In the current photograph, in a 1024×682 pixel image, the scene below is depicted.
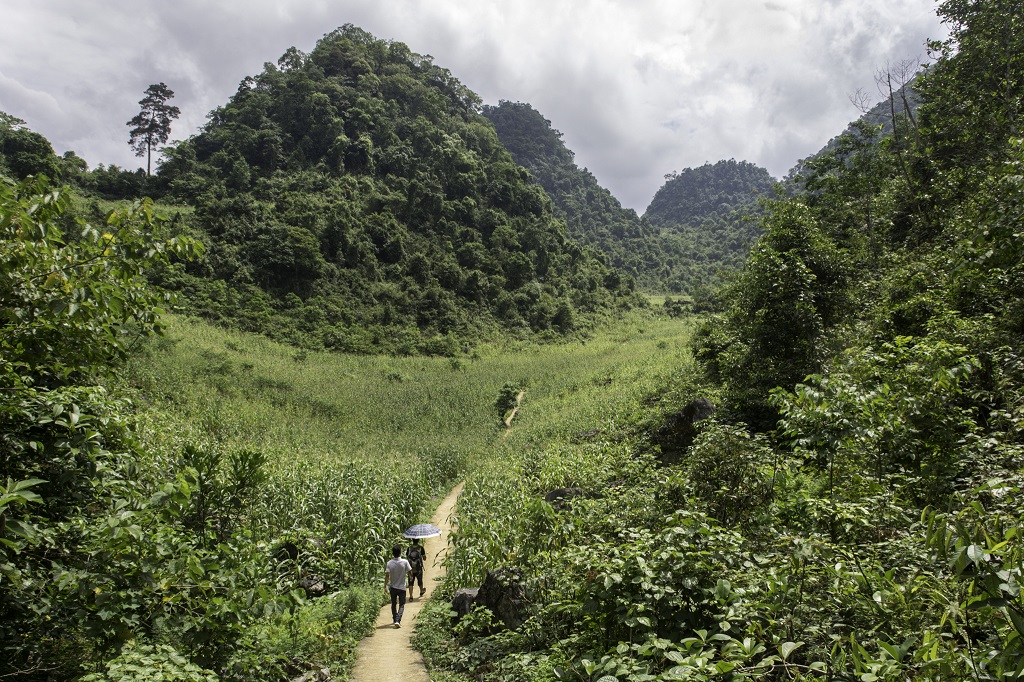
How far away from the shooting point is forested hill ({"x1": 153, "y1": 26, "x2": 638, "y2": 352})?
1540 inches

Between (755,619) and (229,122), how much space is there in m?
67.5

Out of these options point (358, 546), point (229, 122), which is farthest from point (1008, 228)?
point (229, 122)

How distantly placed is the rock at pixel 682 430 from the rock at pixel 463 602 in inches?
223

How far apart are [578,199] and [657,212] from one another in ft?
149

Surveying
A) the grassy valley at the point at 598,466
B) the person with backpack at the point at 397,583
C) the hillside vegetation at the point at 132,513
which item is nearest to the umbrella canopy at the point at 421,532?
the grassy valley at the point at 598,466

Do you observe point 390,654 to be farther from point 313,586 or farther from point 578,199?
point 578,199

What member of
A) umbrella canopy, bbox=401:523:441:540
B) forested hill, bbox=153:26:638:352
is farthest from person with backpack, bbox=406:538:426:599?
forested hill, bbox=153:26:638:352

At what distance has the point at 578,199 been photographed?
100375 millimetres

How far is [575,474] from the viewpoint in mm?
13164

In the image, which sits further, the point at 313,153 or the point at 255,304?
the point at 313,153

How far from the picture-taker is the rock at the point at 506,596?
272 inches

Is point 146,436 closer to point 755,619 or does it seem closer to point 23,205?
point 23,205

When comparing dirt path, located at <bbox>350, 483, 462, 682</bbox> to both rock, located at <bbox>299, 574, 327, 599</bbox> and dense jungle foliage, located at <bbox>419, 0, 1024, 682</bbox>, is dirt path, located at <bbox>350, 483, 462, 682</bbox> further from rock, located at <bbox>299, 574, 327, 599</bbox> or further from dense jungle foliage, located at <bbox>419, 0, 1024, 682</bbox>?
rock, located at <bbox>299, 574, 327, 599</bbox>

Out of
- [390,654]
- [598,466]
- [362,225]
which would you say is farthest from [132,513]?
[362,225]
